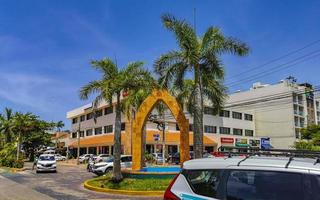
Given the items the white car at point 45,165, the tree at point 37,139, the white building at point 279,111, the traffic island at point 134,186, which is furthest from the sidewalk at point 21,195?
the white building at point 279,111

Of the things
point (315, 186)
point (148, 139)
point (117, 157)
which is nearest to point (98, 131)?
point (148, 139)

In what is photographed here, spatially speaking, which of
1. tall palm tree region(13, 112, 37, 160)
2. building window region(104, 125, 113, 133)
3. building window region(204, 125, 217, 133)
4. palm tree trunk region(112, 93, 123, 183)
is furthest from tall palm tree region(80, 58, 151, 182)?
building window region(204, 125, 217, 133)

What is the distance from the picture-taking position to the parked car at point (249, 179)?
4.46 metres

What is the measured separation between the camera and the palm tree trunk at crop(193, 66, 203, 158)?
19688 millimetres

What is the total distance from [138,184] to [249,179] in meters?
14.6

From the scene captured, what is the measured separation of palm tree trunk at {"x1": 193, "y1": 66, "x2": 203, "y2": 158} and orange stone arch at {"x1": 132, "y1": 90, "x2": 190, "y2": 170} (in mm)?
1885

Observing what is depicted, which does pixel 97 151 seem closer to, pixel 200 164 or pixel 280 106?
pixel 280 106

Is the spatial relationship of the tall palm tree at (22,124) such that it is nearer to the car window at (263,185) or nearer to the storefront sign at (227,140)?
the storefront sign at (227,140)

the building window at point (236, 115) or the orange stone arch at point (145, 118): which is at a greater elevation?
the building window at point (236, 115)

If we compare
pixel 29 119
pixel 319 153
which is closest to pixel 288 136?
pixel 29 119

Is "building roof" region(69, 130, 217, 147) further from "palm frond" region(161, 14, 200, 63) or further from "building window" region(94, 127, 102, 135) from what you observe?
"palm frond" region(161, 14, 200, 63)

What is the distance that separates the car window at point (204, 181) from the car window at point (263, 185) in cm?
22

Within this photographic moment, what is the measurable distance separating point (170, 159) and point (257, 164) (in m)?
45.6

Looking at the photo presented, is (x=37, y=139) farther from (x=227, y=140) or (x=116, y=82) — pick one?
(x=116, y=82)
